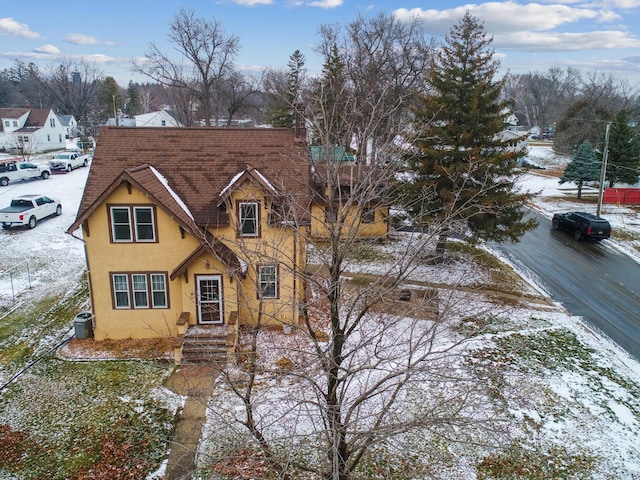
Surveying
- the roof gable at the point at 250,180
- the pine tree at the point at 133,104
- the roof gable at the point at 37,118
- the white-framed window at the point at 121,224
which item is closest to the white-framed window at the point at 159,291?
the white-framed window at the point at 121,224

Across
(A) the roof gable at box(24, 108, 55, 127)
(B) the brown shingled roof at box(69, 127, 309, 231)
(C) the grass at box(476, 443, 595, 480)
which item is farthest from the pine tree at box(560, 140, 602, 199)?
(A) the roof gable at box(24, 108, 55, 127)

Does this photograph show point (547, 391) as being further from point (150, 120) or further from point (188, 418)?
point (150, 120)

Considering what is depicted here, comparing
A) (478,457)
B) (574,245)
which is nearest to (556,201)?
(574,245)

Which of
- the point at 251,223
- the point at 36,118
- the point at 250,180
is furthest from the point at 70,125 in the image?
the point at 250,180

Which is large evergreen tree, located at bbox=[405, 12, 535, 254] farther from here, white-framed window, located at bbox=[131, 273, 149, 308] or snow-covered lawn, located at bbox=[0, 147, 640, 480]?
white-framed window, located at bbox=[131, 273, 149, 308]

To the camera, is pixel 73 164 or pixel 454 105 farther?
pixel 73 164

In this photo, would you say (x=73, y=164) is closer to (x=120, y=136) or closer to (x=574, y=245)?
(x=120, y=136)

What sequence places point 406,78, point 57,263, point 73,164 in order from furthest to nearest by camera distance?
point 73,164
point 406,78
point 57,263
